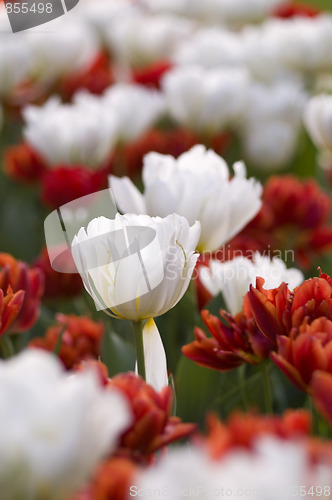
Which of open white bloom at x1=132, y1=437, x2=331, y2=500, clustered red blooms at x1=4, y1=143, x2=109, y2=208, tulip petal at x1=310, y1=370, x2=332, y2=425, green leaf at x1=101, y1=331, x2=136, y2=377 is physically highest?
open white bloom at x1=132, y1=437, x2=331, y2=500

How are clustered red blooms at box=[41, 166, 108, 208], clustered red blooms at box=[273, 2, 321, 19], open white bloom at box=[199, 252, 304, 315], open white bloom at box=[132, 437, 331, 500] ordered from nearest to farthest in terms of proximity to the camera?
open white bloom at box=[132, 437, 331, 500], open white bloom at box=[199, 252, 304, 315], clustered red blooms at box=[41, 166, 108, 208], clustered red blooms at box=[273, 2, 321, 19]

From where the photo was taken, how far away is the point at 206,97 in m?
0.97

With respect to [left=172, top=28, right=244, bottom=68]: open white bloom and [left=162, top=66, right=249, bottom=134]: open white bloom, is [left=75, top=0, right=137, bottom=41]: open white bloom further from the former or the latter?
[left=162, top=66, right=249, bottom=134]: open white bloom

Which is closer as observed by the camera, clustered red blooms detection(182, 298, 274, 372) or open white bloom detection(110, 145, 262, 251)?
clustered red blooms detection(182, 298, 274, 372)

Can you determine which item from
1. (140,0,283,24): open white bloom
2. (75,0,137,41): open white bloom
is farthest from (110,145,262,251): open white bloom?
(140,0,283,24): open white bloom

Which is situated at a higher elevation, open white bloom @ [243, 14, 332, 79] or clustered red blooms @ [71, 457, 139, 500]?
clustered red blooms @ [71, 457, 139, 500]

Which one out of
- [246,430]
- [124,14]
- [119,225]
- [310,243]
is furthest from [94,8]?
[246,430]

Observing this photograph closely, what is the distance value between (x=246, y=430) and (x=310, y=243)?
59cm

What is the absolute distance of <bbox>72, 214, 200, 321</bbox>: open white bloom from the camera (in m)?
0.39

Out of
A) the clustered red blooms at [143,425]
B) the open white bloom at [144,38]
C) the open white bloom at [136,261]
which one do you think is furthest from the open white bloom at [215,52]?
the clustered red blooms at [143,425]

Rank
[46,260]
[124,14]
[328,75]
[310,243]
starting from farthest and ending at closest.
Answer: [124,14], [328,75], [310,243], [46,260]

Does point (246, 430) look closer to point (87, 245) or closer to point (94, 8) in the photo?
point (87, 245)

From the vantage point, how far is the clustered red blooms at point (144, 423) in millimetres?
269

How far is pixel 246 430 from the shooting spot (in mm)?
213
